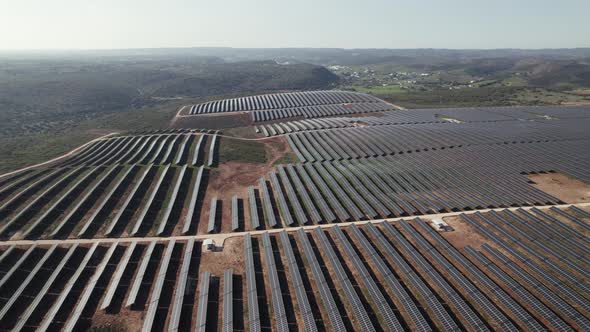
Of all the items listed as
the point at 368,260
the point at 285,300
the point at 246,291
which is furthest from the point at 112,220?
the point at 368,260

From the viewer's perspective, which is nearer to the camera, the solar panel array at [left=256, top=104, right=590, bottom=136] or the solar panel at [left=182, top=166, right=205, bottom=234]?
the solar panel at [left=182, top=166, right=205, bottom=234]

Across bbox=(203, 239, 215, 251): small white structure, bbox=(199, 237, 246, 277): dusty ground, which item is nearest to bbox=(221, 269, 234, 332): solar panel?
bbox=(199, 237, 246, 277): dusty ground

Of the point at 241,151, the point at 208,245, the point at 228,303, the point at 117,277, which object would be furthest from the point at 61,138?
the point at 228,303

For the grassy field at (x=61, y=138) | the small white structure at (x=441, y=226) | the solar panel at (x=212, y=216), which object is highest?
the grassy field at (x=61, y=138)

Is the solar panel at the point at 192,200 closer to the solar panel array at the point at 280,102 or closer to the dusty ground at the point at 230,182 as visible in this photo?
the dusty ground at the point at 230,182

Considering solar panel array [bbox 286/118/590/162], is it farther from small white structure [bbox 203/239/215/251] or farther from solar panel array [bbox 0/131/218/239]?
small white structure [bbox 203/239/215/251]

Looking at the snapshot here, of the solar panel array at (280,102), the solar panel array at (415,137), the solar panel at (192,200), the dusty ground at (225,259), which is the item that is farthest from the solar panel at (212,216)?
the solar panel array at (280,102)

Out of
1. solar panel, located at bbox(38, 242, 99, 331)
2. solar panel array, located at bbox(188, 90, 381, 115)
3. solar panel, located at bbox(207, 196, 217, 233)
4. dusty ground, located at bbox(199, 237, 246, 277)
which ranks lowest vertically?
solar panel, located at bbox(38, 242, 99, 331)
